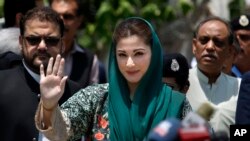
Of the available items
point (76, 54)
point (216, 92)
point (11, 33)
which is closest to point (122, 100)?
point (216, 92)

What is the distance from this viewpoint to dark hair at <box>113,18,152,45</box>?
525cm

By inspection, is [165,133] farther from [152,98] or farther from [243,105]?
[243,105]

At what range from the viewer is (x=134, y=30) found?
5250mm

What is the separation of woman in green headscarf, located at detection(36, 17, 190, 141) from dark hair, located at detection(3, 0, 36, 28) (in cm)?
217

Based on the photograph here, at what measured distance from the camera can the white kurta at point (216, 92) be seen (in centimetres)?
662

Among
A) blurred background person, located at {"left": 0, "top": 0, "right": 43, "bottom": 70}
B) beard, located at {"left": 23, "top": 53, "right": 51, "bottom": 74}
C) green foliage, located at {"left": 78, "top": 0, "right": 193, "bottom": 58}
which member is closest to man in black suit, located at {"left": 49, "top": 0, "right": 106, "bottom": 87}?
blurred background person, located at {"left": 0, "top": 0, "right": 43, "bottom": 70}

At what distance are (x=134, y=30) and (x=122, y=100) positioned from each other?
41 centimetres

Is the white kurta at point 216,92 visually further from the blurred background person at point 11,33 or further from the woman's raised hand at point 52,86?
the woman's raised hand at point 52,86

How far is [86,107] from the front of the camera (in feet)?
17.0

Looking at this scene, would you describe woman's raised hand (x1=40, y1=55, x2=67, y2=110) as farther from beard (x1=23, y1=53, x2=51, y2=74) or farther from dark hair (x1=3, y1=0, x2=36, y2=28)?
dark hair (x1=3, y1=0, x2=36, y2=28)

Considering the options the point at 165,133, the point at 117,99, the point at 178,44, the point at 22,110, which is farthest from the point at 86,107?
the point at 178,44

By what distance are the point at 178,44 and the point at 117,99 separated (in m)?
6.48

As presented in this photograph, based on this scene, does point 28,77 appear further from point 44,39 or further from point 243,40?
point 243,40

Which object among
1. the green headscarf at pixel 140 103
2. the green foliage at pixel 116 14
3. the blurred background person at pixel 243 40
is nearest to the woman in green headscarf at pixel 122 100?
the green headscarf at pixel 140 103
